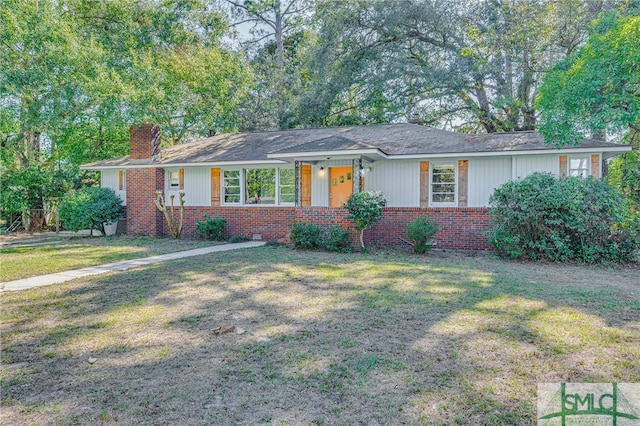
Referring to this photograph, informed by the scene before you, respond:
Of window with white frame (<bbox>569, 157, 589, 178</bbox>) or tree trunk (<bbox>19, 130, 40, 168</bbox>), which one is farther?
tree trunk (<bbox>19, 130, 40, 168</bbox>)

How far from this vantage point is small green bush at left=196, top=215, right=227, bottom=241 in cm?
1373

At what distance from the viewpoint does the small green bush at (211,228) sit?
1373cm

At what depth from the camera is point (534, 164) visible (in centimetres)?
1186

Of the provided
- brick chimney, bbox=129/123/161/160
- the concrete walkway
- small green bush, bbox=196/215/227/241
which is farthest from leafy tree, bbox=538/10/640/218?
brick chimney, bbox=129/123/161/160

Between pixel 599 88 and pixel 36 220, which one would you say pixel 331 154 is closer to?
pixel 599 88

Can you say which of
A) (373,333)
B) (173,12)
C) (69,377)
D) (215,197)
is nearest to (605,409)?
(373,333)

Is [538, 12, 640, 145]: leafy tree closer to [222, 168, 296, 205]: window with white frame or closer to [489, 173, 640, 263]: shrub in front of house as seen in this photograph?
[489, 173, 640, 263]: shrub in front of house

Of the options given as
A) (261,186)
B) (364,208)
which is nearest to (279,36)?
(261,186)

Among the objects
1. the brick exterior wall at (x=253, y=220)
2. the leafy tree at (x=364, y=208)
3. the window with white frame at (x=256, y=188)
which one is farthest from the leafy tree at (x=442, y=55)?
A: the leafy tree at (x=364, y=208)

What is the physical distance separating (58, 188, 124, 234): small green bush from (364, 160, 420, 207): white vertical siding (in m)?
10.1

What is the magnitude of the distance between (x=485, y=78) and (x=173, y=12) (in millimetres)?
16773

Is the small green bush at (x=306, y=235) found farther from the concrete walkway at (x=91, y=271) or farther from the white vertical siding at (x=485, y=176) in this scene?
the white vertical siding at (x=485, y=176)

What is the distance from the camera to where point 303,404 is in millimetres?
2873

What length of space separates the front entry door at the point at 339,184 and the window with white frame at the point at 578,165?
21.5 ft
